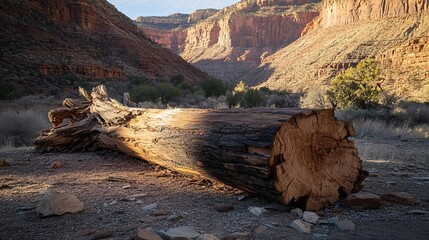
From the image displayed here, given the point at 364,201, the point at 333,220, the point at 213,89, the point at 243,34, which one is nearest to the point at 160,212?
the point at 333,220

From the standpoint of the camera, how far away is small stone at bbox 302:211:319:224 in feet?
9.44

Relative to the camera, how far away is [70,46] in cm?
3428

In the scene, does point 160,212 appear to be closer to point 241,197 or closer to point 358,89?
point 241,197

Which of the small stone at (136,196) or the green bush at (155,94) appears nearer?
the small stone at (136,196)

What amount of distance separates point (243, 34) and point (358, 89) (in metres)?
82.0

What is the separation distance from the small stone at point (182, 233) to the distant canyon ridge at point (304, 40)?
19574 mm

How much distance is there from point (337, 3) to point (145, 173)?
73.3 metres

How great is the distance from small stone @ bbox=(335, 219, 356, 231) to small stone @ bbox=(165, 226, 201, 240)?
109 cm

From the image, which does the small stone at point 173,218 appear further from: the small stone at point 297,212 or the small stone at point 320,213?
the small stone at point 320,213

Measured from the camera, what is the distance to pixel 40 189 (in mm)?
4031

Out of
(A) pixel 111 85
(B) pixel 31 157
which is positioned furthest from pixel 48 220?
(A) pixel 111 85

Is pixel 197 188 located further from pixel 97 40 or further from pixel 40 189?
pixel 97 40

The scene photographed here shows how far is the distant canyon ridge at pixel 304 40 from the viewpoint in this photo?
40.0 metres

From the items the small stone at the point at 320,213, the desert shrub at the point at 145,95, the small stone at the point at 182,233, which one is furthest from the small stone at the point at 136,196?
the desert shrub at the point at 145,95
